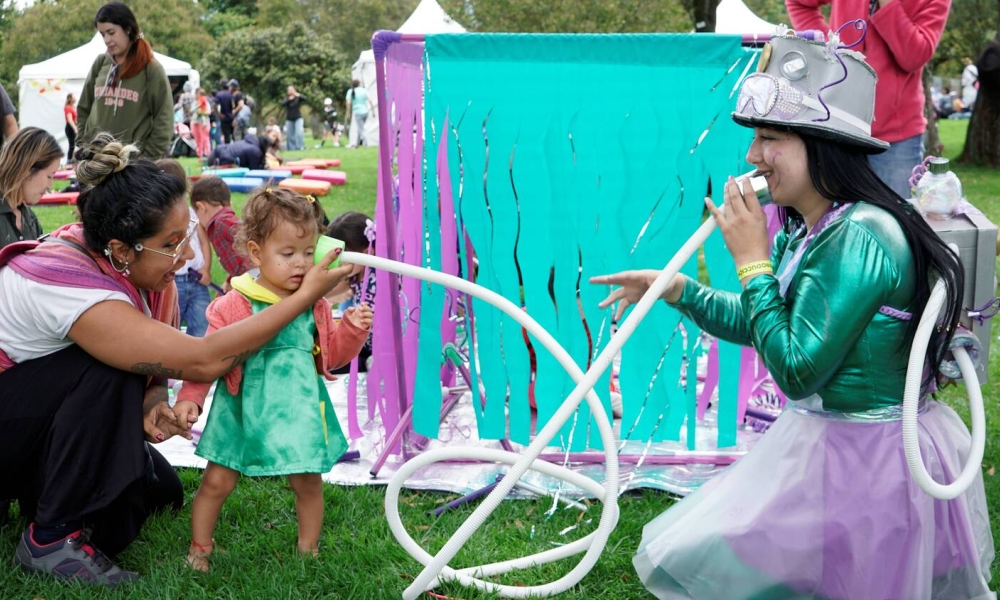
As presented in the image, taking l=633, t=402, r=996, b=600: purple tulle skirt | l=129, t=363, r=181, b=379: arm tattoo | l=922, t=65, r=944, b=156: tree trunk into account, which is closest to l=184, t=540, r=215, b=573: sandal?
l=129, t=363, r=181, b=379: arm tattoo

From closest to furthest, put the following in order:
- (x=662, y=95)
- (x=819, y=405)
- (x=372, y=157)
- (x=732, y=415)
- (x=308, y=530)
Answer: (x=819, y=405), (x=308, y=530), (x=662, y=95), (x=732, y=415), (x=372, y=157)

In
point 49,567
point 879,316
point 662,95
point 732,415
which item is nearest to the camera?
point 879,316

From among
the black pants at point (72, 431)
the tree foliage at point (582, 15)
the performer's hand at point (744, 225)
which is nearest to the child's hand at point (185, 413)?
the black pants at point (72, 431)

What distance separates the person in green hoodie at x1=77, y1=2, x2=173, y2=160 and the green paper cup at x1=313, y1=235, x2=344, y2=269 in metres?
3.33

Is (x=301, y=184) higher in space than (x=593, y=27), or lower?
lower

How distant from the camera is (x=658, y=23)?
42.2 ft

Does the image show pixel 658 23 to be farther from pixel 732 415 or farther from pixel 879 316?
pixel 879 316

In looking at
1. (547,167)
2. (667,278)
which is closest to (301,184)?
(547,167)

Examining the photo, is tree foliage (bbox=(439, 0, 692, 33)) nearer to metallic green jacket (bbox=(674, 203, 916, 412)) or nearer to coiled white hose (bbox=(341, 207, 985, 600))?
coiled white hose (bbox=(341, 207, 985, 600))

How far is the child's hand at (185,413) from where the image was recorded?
2.77 m

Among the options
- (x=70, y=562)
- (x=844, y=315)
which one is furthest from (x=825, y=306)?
(x=70, y=562)

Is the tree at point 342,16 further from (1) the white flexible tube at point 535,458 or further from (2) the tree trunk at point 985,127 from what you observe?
(1) the white flexible tube at point 535,458

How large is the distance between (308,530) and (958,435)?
177 centimetres

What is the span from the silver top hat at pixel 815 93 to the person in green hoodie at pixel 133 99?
430 centimetres
